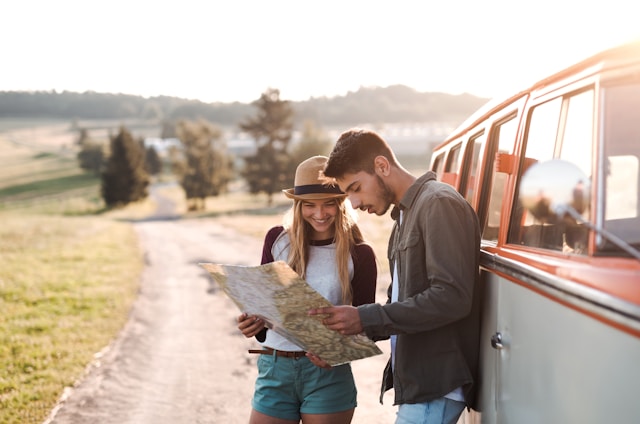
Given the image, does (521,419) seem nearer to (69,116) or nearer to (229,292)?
(229,292)

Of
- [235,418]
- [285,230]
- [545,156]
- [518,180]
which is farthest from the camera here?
[235,418]

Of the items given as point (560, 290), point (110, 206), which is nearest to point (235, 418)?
point (560, 290)

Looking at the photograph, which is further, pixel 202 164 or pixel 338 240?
pixel 202 164

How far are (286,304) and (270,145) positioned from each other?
2207 inches

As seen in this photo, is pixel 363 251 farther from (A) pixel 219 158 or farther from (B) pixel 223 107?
(B) pixel 223 107

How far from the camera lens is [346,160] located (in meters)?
3.06

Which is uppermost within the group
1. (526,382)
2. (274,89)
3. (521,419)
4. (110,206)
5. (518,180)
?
(274,89)

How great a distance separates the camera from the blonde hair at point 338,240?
3551 millimetres

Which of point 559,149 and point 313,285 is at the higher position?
point 559,149

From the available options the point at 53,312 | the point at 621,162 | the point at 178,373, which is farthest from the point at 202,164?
the point at 621,162

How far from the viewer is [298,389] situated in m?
3.46

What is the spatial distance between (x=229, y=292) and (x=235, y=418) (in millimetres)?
3582

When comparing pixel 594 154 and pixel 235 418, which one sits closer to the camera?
pixel 594 154

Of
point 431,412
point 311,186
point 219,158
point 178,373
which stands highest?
point 311,186
